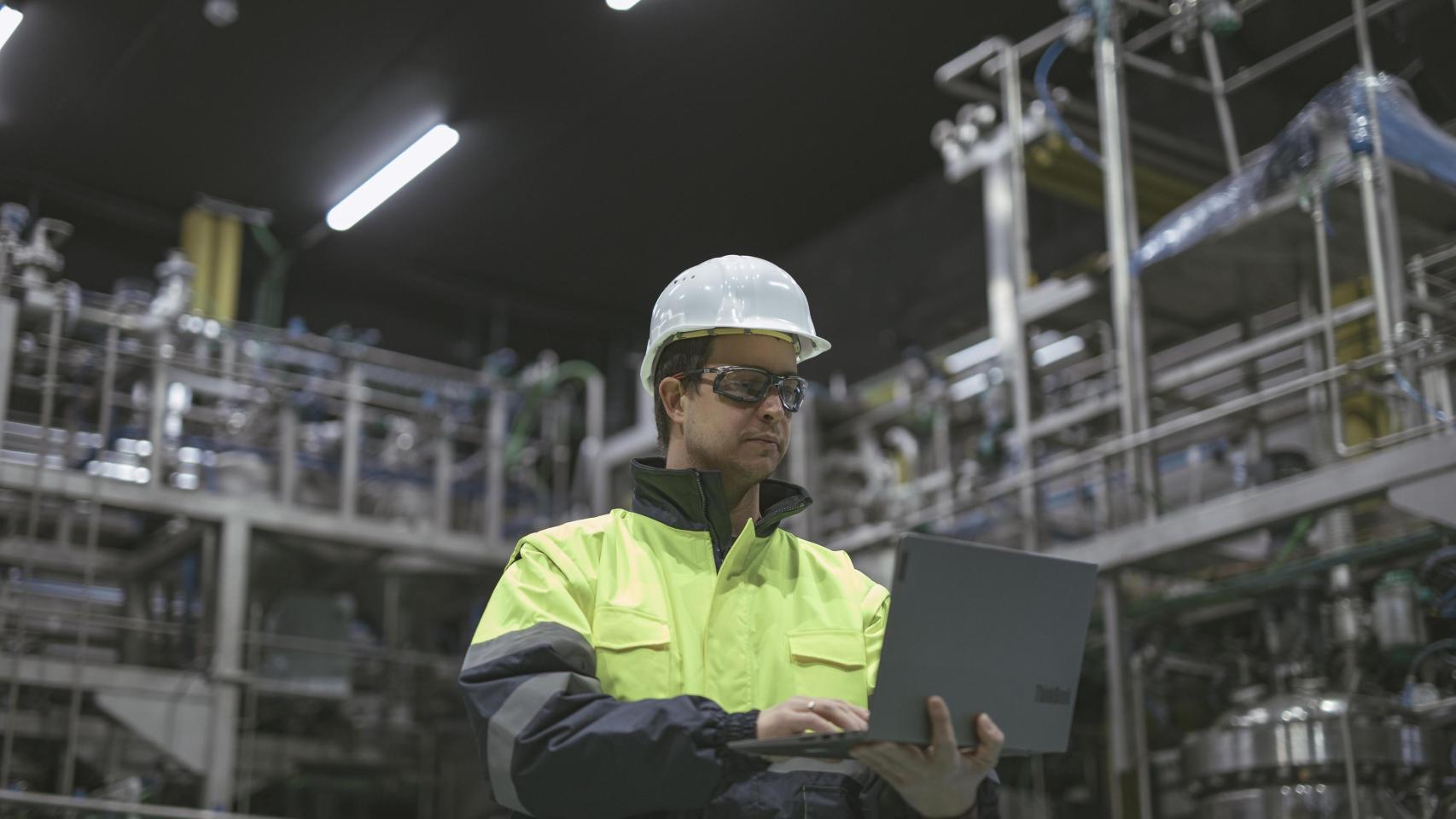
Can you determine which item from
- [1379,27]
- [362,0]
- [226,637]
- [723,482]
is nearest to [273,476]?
[226,637]

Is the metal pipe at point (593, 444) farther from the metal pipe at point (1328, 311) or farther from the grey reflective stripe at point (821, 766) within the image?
the grey reflective stripe at point (821, 766)

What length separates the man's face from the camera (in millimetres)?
2855

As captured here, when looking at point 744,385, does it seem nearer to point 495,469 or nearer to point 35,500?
point 35,500

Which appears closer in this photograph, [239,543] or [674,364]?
[674,364]

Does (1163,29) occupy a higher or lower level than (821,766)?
higher

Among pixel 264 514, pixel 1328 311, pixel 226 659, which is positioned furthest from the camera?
pixel 264 514

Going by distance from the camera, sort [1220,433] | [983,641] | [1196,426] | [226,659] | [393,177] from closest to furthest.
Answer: [983,641]
[1196,426]
[1220,433]
[226,659]
[393,177]

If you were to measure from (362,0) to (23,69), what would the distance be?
272cm

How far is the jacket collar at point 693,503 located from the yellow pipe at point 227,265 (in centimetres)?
1089

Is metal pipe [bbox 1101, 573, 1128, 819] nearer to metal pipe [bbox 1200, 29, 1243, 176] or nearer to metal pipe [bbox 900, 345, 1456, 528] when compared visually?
metal pipe [bbox 900, 345, 1456, 528]

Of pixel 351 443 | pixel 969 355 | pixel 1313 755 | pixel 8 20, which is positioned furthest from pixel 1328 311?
pixel 8 20

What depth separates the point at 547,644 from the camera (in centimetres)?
249

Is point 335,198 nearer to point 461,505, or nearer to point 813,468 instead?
point 461,505

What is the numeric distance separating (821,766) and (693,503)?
530 mm
